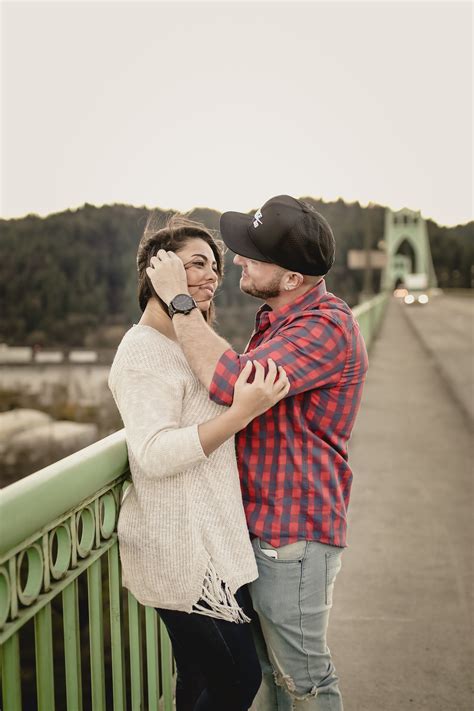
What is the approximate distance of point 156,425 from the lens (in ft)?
5.94

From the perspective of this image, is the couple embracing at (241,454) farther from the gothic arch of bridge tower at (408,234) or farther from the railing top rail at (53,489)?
the gothic arch of bridge tower at (408,234)

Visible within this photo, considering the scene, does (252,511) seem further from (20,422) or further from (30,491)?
(20,422)

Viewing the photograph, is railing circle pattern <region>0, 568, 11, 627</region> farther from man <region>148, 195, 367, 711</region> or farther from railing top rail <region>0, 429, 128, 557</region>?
man <region>148, 195, 367, 711</region>

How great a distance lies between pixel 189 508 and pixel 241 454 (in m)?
0.29

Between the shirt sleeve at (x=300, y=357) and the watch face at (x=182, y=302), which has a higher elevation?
the watch face at (x=182, y=302)

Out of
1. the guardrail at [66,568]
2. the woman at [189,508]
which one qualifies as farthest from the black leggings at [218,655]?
the guardrail at [66,568]

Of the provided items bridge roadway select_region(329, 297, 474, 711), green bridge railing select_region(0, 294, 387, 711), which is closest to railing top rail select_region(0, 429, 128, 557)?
green bridge railing select_region(0, 294, 387, 711)

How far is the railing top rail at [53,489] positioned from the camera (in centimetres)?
146

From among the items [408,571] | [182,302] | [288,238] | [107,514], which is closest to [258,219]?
[288,238]

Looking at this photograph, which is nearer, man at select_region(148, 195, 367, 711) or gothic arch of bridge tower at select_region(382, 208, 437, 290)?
man at select_region(148, 195, 367, 711)

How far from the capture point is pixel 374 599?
13.2ft

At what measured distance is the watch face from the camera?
1.97m

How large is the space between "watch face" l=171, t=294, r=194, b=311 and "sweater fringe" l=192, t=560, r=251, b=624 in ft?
2.23

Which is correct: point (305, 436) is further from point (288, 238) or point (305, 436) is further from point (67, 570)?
point (67, 570)
